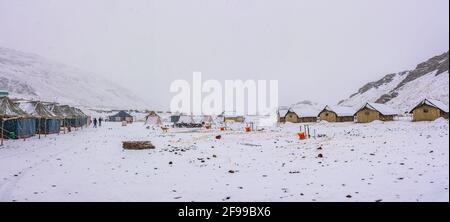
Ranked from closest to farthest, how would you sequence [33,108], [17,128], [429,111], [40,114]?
[17,128]
[33,108]
[40,114]
[429,111]

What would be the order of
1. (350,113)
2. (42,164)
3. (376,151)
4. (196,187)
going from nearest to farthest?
1. (196,187)
2. (42,164)
3. (376,151)
4. (350,113)

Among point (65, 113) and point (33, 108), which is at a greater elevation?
point (33, 108)

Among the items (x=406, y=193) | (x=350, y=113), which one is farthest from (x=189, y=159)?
(x=350, y=113)

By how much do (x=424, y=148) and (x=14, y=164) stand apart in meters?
21.7

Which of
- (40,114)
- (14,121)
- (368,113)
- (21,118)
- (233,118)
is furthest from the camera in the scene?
(233,118)

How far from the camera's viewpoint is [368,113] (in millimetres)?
65938

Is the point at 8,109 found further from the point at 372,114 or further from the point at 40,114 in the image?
the point at 372,114

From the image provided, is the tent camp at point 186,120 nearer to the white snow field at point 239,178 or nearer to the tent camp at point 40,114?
the tent camp at point 40,114

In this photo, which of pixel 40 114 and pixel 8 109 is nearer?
pixel 8 109

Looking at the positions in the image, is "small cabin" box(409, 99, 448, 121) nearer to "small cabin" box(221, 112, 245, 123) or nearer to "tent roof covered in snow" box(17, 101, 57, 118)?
"tent roof covered in snow" box(17, 101, 57, 118)

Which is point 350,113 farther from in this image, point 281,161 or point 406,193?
point 406,193

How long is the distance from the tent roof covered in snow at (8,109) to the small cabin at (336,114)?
209ft

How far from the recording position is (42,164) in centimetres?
1602

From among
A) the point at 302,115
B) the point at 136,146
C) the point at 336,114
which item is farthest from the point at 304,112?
the point at 136,146
